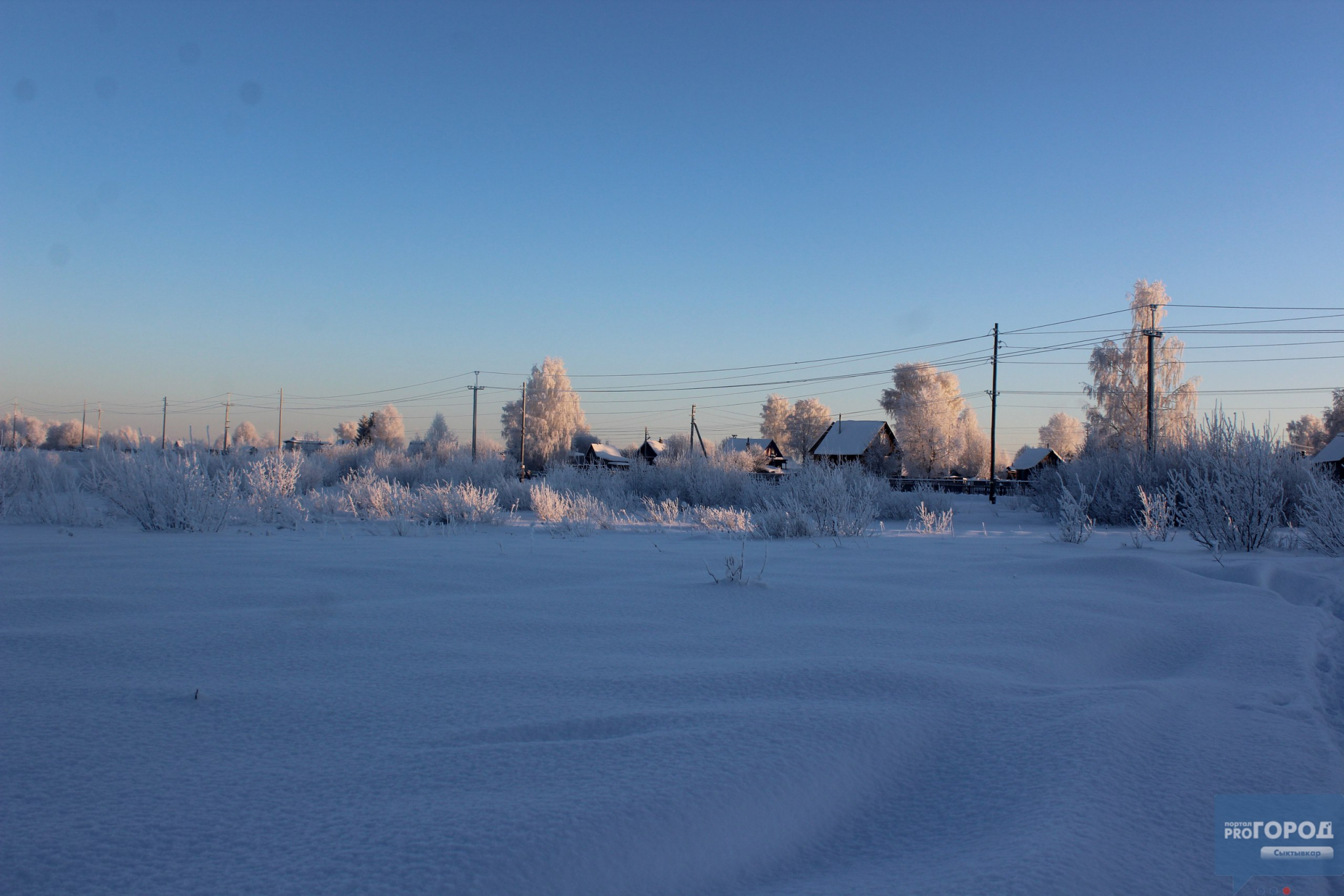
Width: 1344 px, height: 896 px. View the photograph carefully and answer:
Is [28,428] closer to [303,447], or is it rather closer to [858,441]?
[303,447]

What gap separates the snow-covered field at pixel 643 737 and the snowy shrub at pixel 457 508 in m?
6.82

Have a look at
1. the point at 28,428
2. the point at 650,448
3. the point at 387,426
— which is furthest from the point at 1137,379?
the point at 28,428

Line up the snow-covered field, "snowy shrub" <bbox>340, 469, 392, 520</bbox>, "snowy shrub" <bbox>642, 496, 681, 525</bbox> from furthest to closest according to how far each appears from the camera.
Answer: "snowy shrub" <bbox>642, 496, 681, 525</bbox> → "snowy shrub" <bbox>340, 469, 392, 520</bbox> → the snow-covered field

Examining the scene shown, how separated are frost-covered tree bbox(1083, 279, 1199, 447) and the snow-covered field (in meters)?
35.7

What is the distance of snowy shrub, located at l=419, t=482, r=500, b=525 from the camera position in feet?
37.3

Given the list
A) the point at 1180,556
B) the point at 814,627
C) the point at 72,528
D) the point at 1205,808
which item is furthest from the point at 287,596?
the point at 1180,556

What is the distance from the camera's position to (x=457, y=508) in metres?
11.5

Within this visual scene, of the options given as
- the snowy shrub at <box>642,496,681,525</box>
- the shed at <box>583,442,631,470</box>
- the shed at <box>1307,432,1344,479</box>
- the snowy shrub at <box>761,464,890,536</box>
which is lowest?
the snowy shrub at <box>642,496,681,525</box>

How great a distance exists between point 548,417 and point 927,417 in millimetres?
27118

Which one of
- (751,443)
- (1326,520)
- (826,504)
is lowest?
(826,504)

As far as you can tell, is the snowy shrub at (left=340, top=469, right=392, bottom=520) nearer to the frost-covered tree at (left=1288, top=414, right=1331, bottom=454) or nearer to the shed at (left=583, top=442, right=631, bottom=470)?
the shed at (left=583, top=442, right=631, bottom=470)

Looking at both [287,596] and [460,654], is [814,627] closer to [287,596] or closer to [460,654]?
[460,654]

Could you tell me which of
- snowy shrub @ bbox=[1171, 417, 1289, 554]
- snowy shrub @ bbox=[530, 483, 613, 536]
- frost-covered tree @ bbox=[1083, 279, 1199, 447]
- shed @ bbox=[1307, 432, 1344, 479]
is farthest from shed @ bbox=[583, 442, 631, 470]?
snowy shrub @ bbox=[1171, 417, 1289, 554]

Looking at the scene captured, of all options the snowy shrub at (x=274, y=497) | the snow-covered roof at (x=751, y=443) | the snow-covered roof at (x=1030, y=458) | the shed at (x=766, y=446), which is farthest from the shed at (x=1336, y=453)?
the snowy shrub at (x=274, y=497)
